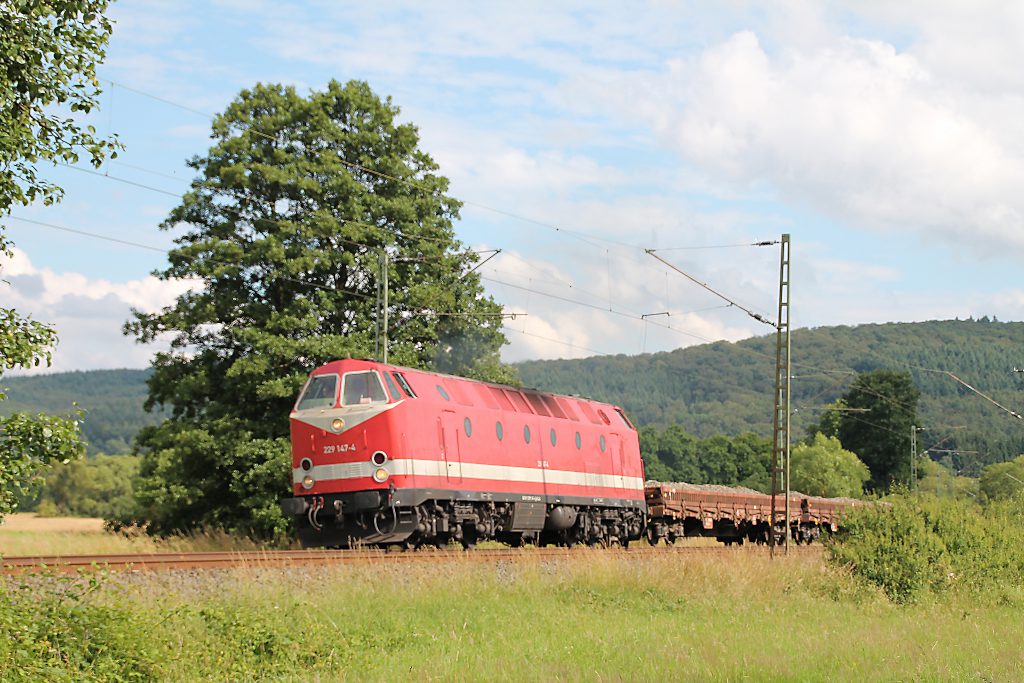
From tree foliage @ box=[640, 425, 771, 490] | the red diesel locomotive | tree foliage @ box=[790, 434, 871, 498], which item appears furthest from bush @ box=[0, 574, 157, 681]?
tree foliage @ box=[640, 425, 771, 490]

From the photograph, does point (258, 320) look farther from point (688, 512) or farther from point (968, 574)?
point (968, 574)

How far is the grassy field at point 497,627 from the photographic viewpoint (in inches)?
549

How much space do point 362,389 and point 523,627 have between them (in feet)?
31.6

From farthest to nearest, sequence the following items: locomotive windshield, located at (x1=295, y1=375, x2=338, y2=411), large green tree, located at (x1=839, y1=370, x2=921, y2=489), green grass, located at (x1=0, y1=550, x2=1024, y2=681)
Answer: large green tree, located at (x1=839, y1=370, x2=921, y2=489) < locomotive windshield, located at (x1=295, y1=375, x2=338, y2=411) < green grass, located at (x1=0, y1=550, x2=1024, y2=681)

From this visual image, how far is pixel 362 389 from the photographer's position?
25922 millimetres

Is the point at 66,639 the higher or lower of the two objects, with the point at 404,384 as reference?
lower

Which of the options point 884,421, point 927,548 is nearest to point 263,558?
point 927,548

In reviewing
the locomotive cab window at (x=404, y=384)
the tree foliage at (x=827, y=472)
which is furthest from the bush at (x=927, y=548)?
the tree foliage at (x=827, y=472)

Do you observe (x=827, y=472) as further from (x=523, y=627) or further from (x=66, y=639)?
(x=66, y=639)

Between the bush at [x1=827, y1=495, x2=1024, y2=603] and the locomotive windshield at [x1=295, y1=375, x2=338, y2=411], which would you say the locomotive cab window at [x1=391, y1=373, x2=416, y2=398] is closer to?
the locomotive windshield at [x1=295, y1=375, x2=338, y2=411]

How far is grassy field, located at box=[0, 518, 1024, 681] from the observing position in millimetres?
13953

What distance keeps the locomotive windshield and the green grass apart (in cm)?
597

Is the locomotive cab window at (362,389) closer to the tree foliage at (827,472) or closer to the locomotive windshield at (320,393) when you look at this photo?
the locomotive windshield at (320,393)

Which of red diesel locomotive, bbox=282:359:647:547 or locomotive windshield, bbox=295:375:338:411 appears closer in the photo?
red diesel locomotive, bbox=282:359:647:547
